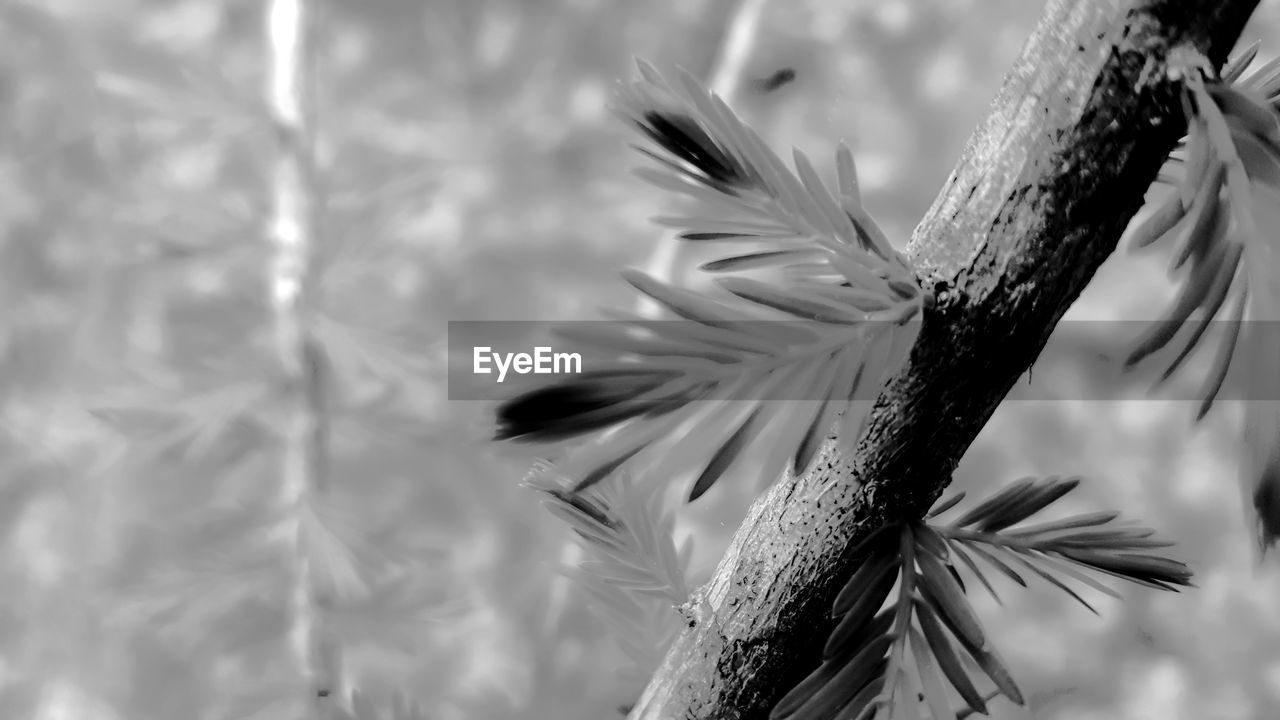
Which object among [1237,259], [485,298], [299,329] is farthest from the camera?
[485,298]

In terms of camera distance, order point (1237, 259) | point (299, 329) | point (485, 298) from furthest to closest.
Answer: point (485, 298) < point (299, 329) < point (1237, 259)

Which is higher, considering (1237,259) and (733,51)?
(733,51)

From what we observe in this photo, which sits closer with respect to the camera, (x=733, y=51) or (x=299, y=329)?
(x=299, y=329)

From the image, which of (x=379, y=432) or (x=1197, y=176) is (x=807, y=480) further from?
(x=379, y=432)

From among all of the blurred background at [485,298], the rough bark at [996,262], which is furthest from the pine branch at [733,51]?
the rough bark at [996,262]

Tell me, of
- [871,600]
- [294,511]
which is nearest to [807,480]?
[871,600]

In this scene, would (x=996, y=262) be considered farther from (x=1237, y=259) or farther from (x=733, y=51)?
(x=733, y=51)

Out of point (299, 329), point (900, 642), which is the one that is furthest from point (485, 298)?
point (900, 642)

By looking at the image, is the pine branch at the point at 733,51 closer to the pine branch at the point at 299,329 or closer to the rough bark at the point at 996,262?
the pine branch at the point at 299,329
